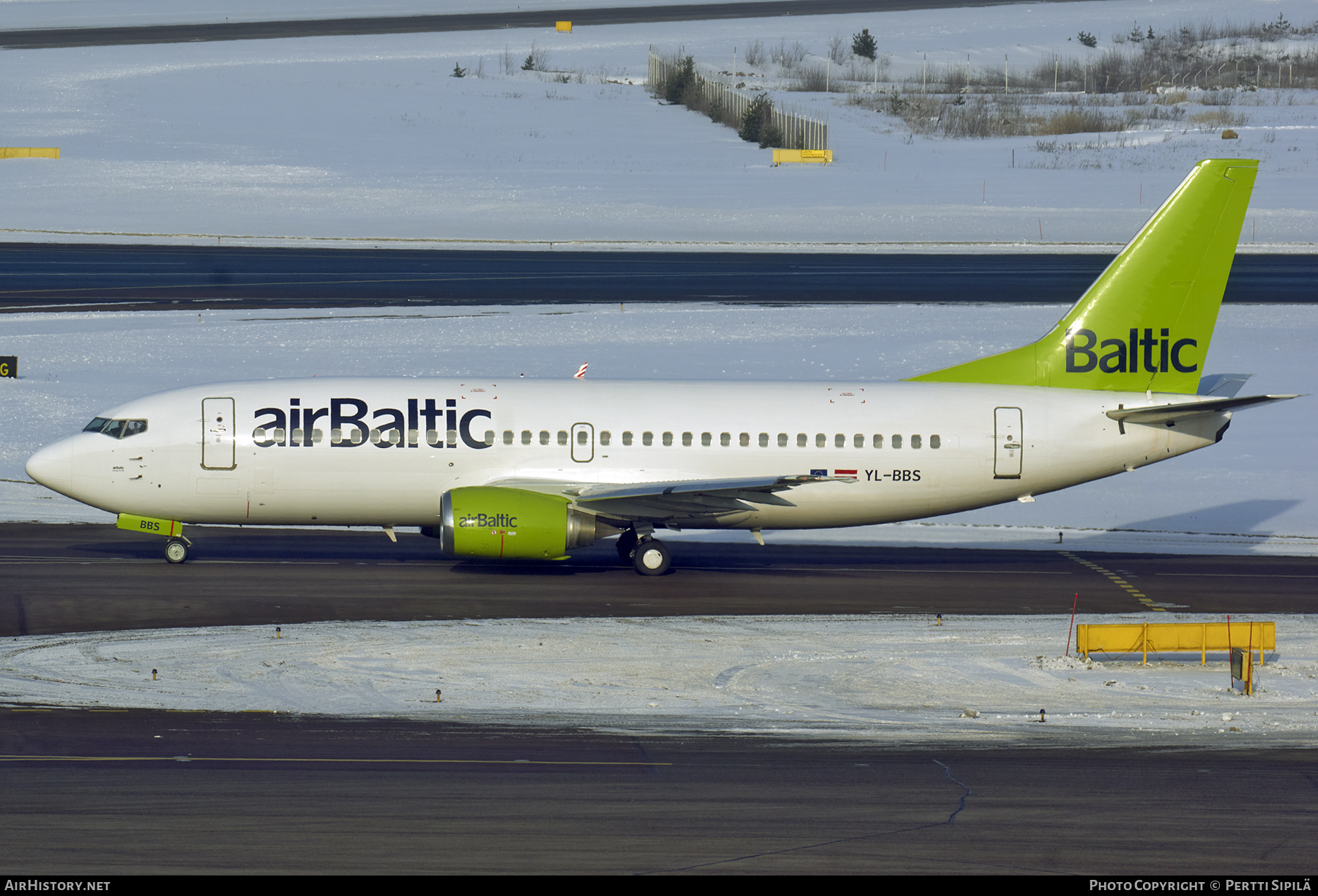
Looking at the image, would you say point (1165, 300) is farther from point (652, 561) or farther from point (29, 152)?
point (29, 152)

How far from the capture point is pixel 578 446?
3369 cm

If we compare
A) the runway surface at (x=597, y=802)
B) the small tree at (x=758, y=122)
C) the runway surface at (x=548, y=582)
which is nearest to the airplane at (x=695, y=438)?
the runway surface at (x=548, y=582)

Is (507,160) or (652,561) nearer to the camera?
(652,561)

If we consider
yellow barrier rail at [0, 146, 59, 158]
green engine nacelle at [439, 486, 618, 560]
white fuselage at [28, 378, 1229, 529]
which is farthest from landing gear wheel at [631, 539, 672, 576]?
yellow barrier rail at [0, 146, 59, 158]

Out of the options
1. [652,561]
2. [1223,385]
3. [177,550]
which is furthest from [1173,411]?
[177,550]

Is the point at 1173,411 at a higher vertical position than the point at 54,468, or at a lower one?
higher

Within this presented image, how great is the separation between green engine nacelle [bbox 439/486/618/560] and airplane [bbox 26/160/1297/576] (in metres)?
0.11

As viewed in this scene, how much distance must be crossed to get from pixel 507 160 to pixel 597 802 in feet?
265

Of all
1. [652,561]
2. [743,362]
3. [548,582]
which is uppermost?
[743,362]

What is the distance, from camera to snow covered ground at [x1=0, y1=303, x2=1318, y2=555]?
132 feet

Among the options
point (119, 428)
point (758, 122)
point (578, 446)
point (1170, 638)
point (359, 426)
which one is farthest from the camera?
point (758, 122)

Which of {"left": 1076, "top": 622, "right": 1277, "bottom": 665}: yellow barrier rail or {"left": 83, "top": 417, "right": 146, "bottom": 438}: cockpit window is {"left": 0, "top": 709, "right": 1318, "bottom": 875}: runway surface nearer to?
{"left": 1076, "top": 622, "right": 1277, "bottom": 665}: yellow barrier rail

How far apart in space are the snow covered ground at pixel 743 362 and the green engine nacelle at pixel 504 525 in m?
7.91

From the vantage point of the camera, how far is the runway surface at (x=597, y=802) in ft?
55.5
